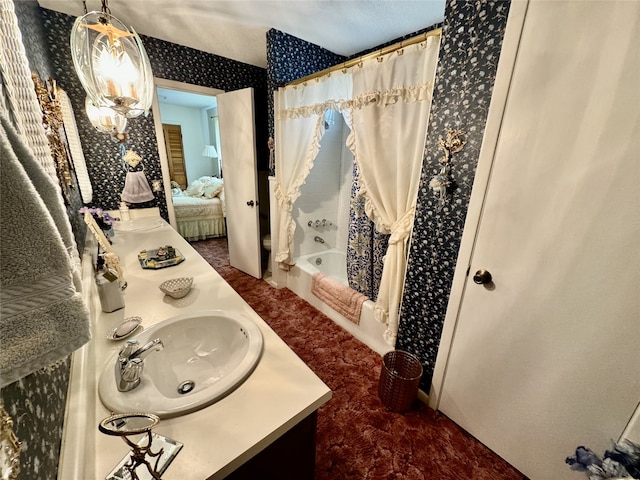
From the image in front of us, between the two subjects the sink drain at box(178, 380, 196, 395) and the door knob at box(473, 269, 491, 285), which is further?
the door knob at box(473, 269, 491, 285)

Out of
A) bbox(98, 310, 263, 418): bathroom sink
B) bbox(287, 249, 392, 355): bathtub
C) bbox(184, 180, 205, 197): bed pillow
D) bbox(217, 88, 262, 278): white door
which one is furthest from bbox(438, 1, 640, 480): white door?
bbox(184, 180, 205, 197): bed pillow

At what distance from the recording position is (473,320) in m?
1.27

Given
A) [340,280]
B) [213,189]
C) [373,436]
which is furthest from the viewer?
[213,189]

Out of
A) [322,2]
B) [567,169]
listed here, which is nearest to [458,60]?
[567,169]

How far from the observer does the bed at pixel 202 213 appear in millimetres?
4129

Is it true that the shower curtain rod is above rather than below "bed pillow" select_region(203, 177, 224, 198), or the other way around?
above

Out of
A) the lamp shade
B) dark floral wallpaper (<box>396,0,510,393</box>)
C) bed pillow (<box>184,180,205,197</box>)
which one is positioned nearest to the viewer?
dark floral wallpaper (<box>396,0,510,393</box>)

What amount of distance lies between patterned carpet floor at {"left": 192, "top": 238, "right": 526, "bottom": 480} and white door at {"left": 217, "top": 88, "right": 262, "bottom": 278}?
55.5 inches

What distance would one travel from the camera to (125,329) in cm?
95

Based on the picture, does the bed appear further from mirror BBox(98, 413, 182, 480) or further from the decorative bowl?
mirror BBox(98, 413, 182, 480)

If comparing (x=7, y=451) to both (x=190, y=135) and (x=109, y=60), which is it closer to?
(x=109, y=60)

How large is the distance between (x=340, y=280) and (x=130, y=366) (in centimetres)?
219

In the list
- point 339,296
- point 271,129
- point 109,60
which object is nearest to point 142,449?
point 109,60

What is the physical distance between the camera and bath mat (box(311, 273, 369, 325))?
2.06 m
